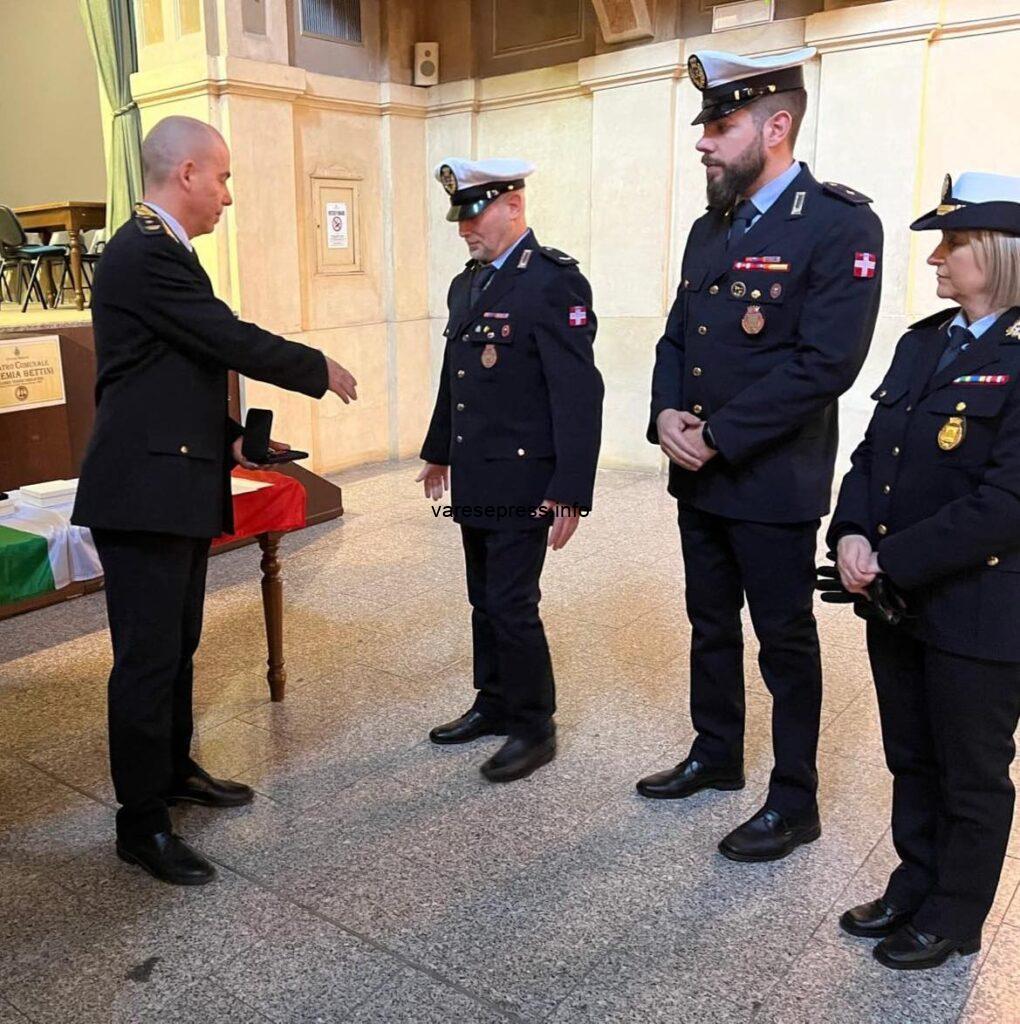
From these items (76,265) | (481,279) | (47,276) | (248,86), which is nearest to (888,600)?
(481,279)

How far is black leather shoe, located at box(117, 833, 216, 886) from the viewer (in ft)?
7.62

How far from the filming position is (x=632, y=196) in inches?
256

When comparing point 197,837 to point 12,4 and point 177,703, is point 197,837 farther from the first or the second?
point 12,4

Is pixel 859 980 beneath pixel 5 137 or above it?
beneath

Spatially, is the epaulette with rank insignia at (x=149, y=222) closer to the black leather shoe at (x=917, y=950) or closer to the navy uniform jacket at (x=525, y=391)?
the navy uniform jacket at (x=525, y=391)

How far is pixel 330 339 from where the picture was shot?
6.88 m

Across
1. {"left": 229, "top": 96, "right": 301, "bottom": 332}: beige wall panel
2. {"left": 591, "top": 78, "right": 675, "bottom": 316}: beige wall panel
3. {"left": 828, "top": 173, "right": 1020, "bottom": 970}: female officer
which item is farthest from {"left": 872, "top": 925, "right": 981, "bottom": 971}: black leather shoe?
{"left": 229, "top": 96, "right": 301, "bottom": 332}: beige wall panel

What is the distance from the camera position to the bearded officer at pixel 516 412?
263 centimetres

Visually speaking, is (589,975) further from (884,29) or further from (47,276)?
(47,276)

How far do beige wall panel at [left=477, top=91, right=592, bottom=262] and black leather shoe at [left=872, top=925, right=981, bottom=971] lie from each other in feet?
18.0

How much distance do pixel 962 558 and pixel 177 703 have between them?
190cm

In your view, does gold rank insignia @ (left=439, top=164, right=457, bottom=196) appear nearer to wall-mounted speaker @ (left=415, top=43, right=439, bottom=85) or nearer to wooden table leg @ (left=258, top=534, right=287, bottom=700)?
wooden table leg @ (left=258, top=534, right=287, bottom=700)

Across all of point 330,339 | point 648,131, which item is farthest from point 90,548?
point 648,131

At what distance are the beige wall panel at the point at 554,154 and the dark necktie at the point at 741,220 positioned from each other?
465 cm
